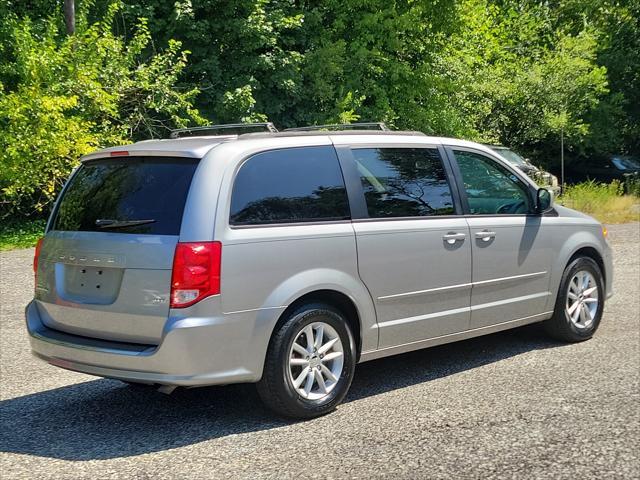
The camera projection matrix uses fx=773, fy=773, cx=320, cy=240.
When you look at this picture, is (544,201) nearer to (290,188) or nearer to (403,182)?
(403,182)

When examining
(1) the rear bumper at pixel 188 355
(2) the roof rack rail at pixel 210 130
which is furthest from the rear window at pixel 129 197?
(2) the roof rack rail at pixel 210 130

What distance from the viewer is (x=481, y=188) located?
20.5ft

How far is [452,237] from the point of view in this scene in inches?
227

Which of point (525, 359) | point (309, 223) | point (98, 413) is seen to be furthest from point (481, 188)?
point (98, 413)

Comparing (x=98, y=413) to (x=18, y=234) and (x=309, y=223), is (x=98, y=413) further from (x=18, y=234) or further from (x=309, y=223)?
(x=18, y=234)

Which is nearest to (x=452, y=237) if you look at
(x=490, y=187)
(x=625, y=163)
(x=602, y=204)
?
(x=490, y=187)

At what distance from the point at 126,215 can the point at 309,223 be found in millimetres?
1153

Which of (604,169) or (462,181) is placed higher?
(462,181)

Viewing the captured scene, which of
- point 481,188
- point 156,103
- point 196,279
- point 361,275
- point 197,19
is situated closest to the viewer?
point 196,279

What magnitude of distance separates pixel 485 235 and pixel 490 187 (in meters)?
0.53

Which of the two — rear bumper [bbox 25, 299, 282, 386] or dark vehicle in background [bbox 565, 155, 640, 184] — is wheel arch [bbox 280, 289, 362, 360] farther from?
dark vehicle in background [bbox 565, 155, 640, 184]

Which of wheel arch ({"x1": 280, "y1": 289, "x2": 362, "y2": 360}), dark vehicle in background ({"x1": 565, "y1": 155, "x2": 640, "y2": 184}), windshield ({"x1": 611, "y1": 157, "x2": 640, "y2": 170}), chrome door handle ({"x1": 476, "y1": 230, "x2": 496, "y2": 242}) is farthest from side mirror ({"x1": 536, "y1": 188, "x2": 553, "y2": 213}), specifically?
windshield ({"x1": 611, "y1": 157, "x2": 640, "y2": 170})

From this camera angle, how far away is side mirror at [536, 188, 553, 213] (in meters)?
6.54

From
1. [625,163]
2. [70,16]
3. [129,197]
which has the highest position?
[70,16]
